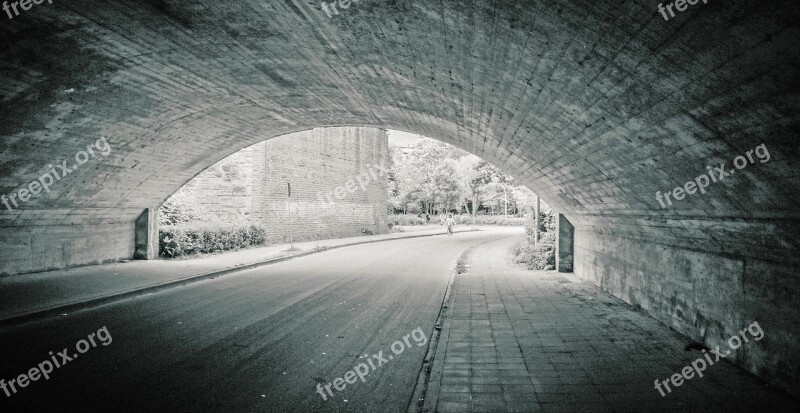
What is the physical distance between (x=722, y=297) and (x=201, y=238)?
16995 mm

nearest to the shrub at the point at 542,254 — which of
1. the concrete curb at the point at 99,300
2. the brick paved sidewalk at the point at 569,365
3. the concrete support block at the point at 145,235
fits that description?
the brick paved sidewalk at the point at 569,365

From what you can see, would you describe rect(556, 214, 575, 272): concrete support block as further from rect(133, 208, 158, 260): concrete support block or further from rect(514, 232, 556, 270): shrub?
rect(133, 208, 158, 260): concrete support block

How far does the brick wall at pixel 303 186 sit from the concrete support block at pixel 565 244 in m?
11.2

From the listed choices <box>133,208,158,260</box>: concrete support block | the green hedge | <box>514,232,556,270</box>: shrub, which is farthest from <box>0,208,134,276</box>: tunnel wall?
<box>514,232,556,270</box>: shrub

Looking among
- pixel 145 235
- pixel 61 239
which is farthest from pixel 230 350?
pixel 145 235

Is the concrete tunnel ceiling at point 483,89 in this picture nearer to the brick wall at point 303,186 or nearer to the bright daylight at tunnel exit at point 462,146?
the bright daylight at tunnel exit at point 462,146

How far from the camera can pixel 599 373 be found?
516cm

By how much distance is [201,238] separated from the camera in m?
18.0

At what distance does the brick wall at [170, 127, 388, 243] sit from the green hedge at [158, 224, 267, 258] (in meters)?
1.33

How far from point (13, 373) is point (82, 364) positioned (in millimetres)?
625

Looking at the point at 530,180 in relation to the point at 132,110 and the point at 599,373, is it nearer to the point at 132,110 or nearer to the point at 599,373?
the point at 599,373

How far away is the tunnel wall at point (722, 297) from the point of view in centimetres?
451

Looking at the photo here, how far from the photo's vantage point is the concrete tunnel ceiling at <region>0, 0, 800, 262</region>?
367 centimetres

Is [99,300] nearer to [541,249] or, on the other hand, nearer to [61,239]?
[61,239]
